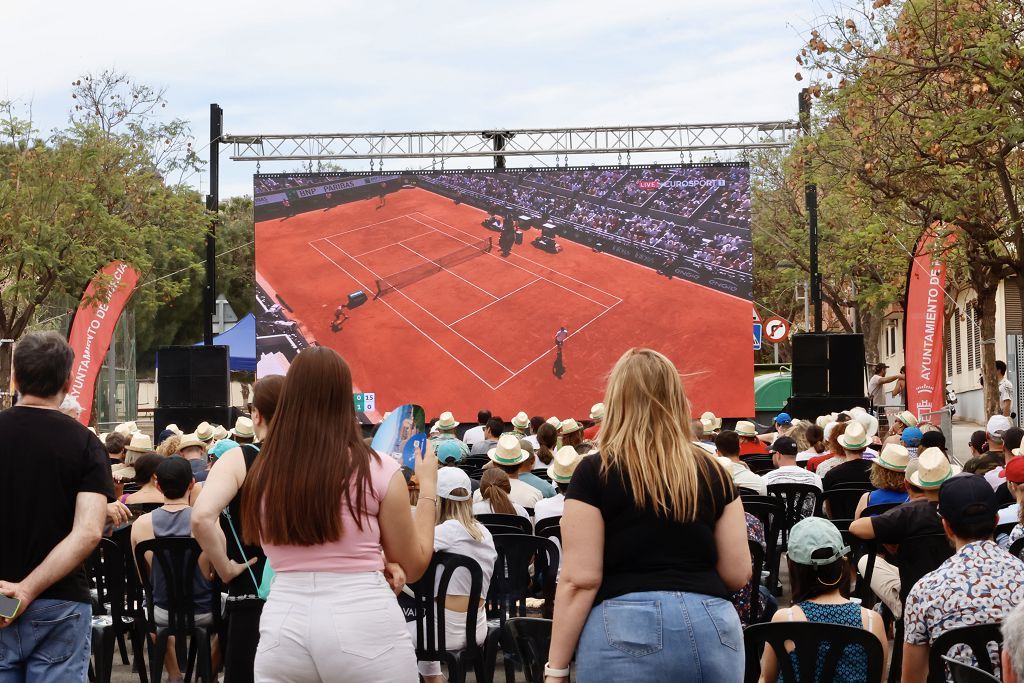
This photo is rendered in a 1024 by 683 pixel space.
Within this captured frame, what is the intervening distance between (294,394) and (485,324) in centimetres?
1938

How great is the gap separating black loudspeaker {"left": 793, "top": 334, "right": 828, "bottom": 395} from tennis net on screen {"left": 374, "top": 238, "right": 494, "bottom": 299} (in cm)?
613

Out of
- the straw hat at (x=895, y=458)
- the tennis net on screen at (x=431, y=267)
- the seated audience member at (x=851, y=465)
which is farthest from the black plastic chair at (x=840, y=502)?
the tennis net on screen at (x=431, y=267)

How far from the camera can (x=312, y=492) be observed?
2.90m

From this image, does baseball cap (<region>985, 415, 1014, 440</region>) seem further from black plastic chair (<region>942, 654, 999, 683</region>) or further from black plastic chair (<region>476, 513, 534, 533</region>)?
black plastic chair (<region>942, 654, 999, 683</region>)

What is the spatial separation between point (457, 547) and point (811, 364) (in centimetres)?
1473

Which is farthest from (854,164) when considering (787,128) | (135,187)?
(135,187)

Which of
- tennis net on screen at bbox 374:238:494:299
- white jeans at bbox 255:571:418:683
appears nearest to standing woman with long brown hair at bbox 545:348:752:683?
white jeans at bbox 255:571:418:683

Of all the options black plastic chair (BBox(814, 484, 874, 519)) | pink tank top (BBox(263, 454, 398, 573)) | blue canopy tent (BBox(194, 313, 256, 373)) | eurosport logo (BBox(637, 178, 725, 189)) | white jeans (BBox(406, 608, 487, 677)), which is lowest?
white jeans (BBox(406, 608, 487, 677))

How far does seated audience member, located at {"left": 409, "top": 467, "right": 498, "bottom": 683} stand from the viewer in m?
5.45

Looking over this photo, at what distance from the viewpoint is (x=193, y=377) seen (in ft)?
66.3

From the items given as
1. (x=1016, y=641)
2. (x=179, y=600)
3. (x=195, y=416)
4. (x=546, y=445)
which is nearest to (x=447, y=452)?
(x=546, y=445)

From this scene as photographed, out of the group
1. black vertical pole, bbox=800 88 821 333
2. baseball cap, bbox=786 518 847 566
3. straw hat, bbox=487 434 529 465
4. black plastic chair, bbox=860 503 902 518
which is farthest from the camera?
black vertical pole, bbox=800 88 821 333

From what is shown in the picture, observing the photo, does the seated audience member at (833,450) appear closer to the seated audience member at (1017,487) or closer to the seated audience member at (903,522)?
the seated audience member at (903,522)

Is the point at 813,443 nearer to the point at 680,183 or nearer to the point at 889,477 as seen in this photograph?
the point at 889,477
